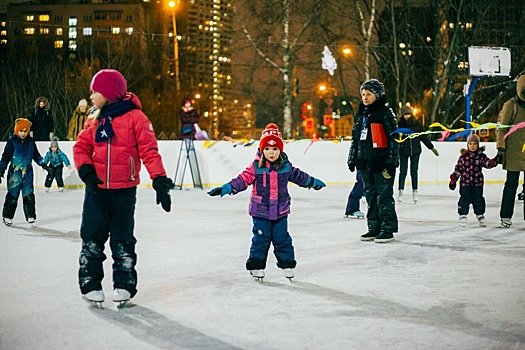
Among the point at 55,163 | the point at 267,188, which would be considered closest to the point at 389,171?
the point at 267,188

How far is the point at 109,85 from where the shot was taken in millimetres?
4680

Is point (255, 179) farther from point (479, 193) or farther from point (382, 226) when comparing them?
point (479, 193)

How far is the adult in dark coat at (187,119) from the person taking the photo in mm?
16203

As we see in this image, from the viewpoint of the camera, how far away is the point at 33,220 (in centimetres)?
917

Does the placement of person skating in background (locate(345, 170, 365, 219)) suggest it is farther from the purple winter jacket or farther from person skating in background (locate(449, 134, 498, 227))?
the purple winter jacket

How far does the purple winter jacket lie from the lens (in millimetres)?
5508

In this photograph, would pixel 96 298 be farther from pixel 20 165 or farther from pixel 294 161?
pixel 294 161

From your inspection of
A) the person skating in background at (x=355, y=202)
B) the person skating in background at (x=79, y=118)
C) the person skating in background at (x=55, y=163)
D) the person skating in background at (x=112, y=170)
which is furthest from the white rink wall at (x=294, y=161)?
the person skating in background at (x=112, y=170)

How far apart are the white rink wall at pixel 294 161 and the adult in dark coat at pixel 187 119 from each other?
35 cm

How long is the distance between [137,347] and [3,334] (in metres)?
0.79

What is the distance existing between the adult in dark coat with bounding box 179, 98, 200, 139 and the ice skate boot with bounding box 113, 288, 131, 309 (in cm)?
1173

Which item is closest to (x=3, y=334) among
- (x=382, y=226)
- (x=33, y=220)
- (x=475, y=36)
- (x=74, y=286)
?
(x=74, y=286)

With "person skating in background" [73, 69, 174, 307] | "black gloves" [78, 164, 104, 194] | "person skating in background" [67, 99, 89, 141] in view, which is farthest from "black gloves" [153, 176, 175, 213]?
"person skating in background" [67, 99, 89, 141]

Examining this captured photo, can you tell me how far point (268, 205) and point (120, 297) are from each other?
1.37m
